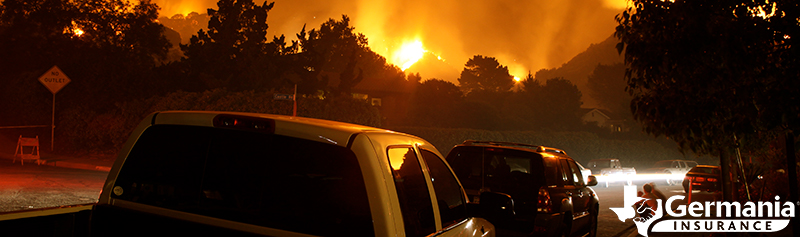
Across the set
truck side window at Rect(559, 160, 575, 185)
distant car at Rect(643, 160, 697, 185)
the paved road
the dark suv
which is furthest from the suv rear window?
distant car at Rect(643, 160, 697, 185)

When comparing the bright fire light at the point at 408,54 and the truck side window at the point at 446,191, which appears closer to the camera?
the truck side window at the point at 446,191

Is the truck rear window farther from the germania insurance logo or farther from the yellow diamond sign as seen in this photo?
the yellow diamond sign

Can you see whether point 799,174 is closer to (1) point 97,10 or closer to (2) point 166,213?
(2) point 166,213

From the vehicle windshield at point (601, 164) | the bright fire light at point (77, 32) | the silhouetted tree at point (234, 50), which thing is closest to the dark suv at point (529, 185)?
the silhouetted tree at point (234, 50)

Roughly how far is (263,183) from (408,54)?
315 feet

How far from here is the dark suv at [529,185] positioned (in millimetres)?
7988

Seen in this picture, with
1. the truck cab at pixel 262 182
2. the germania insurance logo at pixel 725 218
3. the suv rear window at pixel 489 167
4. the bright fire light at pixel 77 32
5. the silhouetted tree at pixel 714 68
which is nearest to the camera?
the truck cab at pixel 262 182

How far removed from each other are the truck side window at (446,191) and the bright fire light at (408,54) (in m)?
87.3

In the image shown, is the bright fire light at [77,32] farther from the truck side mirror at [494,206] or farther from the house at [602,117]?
the house at [602,117]

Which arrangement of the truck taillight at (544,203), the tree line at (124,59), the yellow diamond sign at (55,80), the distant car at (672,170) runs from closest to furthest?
the truck taillight at (544,203)
the yellow diamond sign at (55,80)
the tree line at (124,59)
the distant car at (672,170)

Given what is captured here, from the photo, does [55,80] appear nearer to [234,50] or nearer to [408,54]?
[234,50]

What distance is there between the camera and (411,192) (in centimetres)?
Result: 289

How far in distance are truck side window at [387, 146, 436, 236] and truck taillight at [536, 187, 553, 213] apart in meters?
5.22

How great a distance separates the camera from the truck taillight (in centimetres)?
793
